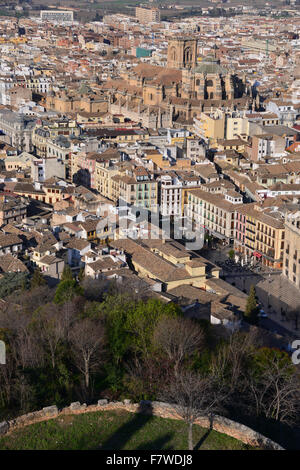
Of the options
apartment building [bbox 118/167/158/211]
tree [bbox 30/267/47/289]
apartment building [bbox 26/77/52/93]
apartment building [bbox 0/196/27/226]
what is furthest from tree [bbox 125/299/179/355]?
apartment building [bbox 26/77/52/93]

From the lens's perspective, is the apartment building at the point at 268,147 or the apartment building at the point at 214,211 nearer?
the apartment building at the point at 214,211

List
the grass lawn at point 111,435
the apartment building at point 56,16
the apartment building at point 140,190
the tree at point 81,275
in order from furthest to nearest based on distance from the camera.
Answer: the apartment building at point 56,16 → the apartment building at point 140,190 → the tree at point 81,275 → the grass lawn at point 111,435

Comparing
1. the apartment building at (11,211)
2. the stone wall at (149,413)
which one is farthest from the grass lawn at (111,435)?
the apartment building at (11,211)

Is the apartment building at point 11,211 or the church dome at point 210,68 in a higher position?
the church dome at point 210,68

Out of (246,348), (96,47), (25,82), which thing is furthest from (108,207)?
(96,47)

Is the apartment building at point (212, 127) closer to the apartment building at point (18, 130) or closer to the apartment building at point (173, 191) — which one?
the apartment building at point (173, 191)

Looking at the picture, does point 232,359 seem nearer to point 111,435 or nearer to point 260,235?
point 111,435

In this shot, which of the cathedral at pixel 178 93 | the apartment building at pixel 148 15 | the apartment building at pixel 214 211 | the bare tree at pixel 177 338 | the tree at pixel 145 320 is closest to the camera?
the bare tree at pixel 177 338

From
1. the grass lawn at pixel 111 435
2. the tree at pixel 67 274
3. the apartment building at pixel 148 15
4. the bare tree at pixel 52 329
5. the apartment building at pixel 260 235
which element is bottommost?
the apartment building at pixel 260 235
